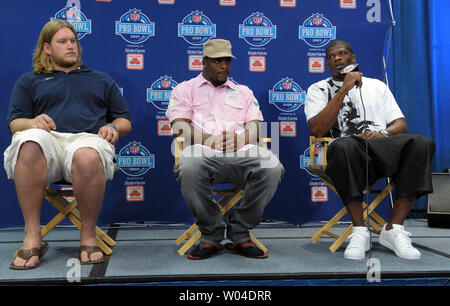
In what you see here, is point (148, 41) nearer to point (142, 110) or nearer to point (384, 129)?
point (142, 110)

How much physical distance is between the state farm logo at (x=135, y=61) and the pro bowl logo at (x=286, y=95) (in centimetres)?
114

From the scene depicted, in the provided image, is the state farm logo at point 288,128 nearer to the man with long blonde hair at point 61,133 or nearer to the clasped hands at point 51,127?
the man with long blonde hair at point 61,133

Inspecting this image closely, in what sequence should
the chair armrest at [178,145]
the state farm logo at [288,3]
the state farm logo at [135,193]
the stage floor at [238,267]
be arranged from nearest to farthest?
the stage floor at [238,267] → the chair armrest at [178,145] → the state farm logo at [135,193] → the state farm logo at [288,3]

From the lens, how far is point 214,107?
112 inches

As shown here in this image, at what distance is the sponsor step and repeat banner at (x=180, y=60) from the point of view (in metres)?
3.47

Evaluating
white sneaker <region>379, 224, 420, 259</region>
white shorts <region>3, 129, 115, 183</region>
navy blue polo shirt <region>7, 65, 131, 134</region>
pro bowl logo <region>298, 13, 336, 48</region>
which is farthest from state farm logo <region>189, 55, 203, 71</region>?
white sneaker <region>379, 224, 420, 259</region>

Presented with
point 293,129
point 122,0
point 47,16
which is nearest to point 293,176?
point 293,129

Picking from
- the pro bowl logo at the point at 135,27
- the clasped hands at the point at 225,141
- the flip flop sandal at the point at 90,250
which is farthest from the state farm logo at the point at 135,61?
the flip flop sandal at the point at 90,250

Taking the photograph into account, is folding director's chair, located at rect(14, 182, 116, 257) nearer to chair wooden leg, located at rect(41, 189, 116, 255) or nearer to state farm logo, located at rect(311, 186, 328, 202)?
chair wooden leg, located at rect(41, 189, 116, 255)

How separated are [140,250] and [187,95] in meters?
1.06

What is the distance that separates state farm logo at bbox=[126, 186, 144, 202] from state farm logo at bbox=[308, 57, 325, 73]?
180cm

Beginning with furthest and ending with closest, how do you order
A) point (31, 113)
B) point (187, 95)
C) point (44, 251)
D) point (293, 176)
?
point (293, 176) → point (187, 95) → point (31, 113) → point (44, 251)

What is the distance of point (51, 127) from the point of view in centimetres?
241

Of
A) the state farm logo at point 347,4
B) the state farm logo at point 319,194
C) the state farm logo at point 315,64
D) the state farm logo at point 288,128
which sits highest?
the state farm logo at point 347,4
